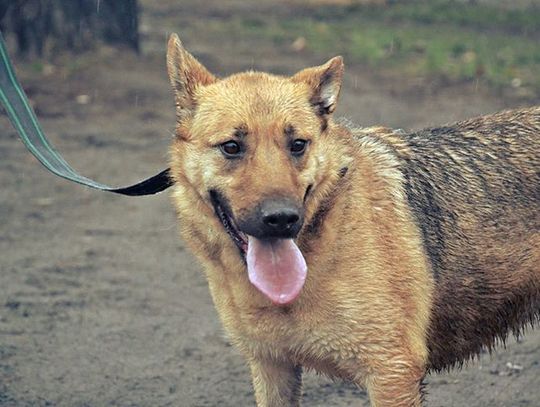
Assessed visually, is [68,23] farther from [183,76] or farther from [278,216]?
[278,216]

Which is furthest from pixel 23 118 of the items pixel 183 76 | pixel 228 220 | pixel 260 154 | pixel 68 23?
pixel 68 23

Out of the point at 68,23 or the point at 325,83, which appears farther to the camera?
the point at 68,23

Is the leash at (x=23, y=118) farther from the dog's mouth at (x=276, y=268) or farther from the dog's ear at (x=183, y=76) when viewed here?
the dog's mouth at (x=276, y=268)

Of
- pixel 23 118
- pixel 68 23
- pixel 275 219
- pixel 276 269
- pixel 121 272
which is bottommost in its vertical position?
pixel 68 23

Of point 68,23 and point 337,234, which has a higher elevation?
point 337,234

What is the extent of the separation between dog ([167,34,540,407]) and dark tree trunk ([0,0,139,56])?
7255 millimetres

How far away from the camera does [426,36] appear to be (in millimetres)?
13430

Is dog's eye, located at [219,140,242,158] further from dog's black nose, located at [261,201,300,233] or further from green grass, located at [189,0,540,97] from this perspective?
green grass, located at [189,0,540,97]

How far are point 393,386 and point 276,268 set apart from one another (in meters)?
0.60

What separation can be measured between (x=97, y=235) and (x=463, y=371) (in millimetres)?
2871

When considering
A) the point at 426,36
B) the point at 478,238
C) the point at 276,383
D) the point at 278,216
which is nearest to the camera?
the point at 278,216

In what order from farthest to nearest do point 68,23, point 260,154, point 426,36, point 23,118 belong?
point 426,36 → point 68,23 → point 23,118 → point 260,154

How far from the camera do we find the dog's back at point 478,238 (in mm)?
4148

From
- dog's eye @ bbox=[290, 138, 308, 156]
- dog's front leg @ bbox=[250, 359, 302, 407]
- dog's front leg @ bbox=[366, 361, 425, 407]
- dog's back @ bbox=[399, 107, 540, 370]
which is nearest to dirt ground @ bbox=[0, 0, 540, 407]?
dog's front leg @ bbox=[250, 359, 302, 407]
